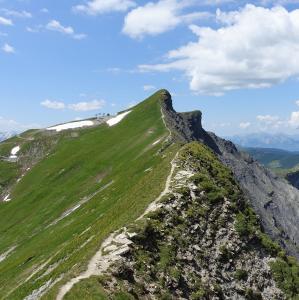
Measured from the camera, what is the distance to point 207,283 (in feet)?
128

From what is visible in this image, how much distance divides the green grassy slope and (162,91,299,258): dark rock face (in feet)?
29.4

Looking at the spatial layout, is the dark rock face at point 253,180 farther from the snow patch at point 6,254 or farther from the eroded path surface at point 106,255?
the eroded path surface at point 106,255

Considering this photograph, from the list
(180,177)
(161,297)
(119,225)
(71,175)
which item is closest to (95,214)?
(180,177)

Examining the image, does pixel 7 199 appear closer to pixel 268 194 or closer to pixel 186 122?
pixel 186 122

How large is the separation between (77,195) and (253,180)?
87288mm

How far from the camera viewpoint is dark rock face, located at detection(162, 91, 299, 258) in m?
145

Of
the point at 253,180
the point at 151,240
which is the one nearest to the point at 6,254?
the point at 151,240

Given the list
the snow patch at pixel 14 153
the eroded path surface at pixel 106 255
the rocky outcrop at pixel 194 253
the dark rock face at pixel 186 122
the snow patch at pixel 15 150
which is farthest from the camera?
the snow patch at pixel 15 150

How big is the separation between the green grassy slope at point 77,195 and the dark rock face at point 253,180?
29.4 ft

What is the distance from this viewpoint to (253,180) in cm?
17150

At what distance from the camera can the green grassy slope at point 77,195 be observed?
50781 mm

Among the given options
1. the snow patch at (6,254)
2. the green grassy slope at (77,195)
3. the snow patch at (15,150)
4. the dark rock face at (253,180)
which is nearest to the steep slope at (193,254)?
the green grassy slope at (77,195)

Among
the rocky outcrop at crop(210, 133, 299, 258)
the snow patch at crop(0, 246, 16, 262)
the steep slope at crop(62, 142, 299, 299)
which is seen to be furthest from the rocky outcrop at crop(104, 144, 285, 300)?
the rocky outcrop at crop(210, 133, 299, 258)

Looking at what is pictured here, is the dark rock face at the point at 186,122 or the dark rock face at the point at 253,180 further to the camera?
the dark rock face at the point at 186,122
